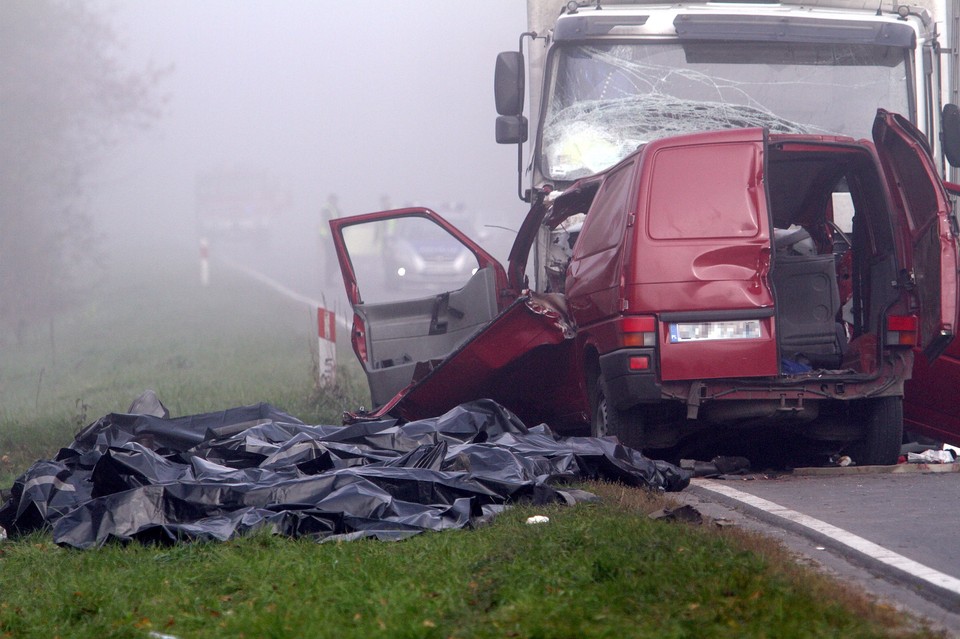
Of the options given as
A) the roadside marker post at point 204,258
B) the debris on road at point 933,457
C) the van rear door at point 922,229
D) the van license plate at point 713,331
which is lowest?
the roadside marker post at point 204,258

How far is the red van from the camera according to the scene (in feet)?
→ 21.8

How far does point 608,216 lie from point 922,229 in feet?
6.14

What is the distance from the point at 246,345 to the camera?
20.5m

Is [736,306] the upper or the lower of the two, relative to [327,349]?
upper

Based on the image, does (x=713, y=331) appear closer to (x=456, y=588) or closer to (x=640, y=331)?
(x=640, y=331)

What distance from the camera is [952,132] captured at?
31.5ft

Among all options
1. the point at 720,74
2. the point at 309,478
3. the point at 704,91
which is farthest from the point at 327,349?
the point at 309,478

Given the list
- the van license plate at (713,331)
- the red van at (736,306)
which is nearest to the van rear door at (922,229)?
the red van at (736,306)

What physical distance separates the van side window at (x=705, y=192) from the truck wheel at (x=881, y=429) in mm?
1379

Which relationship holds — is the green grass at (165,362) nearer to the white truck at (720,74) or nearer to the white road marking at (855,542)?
the white truck at (720,74)

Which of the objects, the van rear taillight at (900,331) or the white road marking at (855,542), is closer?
the white road marking at (855,542)

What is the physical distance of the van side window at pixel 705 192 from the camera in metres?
6.71

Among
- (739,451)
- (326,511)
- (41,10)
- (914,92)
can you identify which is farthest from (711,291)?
(41,10)

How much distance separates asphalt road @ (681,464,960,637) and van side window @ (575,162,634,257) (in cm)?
157
